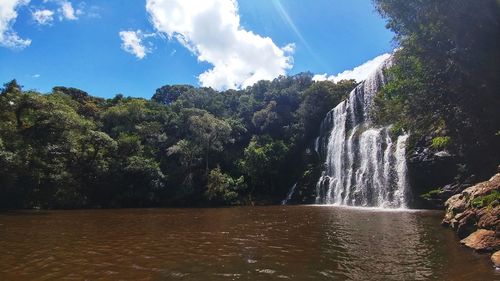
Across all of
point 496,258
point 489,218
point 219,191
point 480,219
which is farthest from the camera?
point 219,191

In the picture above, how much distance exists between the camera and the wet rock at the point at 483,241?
10281 mm

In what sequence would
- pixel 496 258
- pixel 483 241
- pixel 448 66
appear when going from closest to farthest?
pixel 496 258, pixel 483 241, pixel 448 66

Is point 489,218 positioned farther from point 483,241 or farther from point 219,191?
point 219,191

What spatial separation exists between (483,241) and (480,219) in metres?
1.48

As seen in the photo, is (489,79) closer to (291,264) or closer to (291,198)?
(291,264)

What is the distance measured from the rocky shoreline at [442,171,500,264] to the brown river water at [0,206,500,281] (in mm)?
412

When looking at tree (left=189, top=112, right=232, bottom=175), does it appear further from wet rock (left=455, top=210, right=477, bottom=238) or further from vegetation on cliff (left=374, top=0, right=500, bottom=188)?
wet rock (left=455, top=210, right=477, bottom=238)

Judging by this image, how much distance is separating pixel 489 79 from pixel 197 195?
32.1m

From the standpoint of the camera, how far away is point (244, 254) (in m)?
11.1

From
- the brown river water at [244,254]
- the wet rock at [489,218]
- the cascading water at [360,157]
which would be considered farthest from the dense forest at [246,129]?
the wet rock at [489,218]

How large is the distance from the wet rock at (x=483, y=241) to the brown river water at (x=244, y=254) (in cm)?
38

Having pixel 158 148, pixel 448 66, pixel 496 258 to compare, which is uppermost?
pixel 158 148

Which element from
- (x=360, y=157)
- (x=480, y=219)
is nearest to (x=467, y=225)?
(x=480, y=219)

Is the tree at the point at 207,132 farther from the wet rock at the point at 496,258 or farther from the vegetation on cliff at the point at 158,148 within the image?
the wet rock at the point at 496,258
